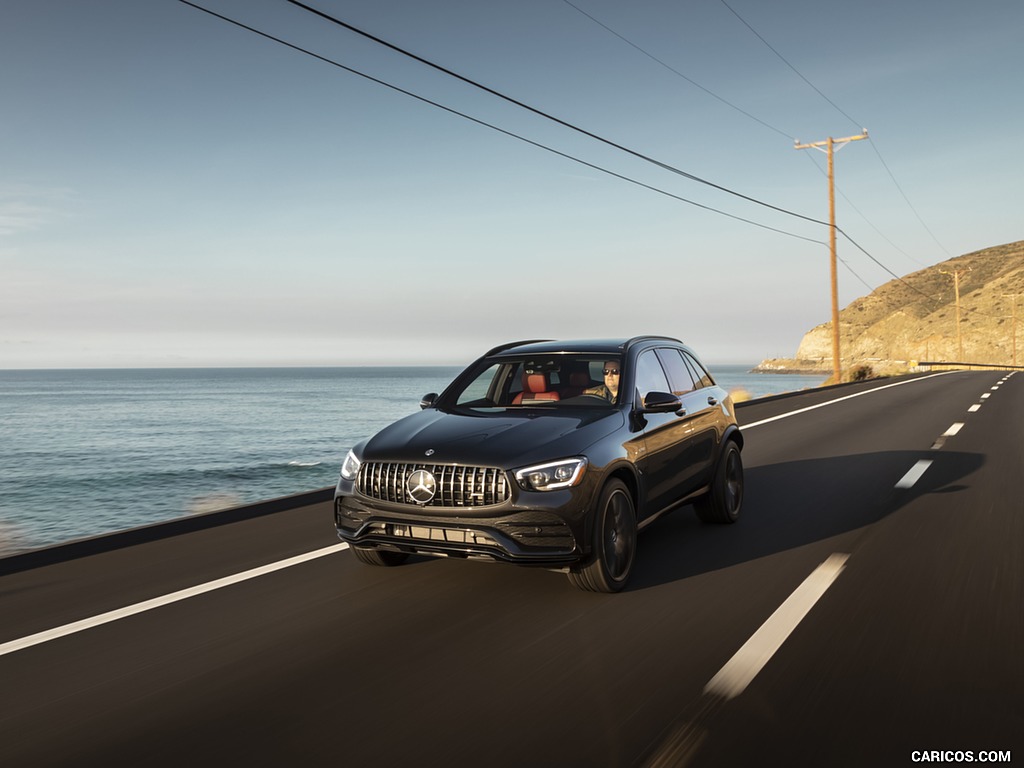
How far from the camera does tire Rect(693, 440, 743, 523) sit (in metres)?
7.07

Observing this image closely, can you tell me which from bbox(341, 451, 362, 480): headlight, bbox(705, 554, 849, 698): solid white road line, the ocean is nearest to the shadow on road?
bbox(705, 554, 849, 698): solid white road line

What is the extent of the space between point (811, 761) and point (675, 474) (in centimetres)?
333

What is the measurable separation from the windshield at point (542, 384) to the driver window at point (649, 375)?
0.20m

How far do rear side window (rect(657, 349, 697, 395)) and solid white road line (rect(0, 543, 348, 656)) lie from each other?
3.03m

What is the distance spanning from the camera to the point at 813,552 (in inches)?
244

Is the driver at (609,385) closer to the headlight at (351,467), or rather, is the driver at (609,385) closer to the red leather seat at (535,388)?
the red leather seat at (535,388)

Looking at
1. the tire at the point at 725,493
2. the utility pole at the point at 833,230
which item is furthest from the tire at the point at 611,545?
the utility pole at the point at 833,230

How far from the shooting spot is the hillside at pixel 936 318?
115 meters

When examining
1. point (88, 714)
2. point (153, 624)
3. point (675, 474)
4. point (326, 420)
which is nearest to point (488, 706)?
Answer: point (88, 714)

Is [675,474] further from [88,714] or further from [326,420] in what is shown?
[326,420]

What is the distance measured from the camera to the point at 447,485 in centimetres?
481

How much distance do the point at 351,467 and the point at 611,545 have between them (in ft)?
5.78

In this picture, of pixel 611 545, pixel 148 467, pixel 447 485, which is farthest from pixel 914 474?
pixel 148 467

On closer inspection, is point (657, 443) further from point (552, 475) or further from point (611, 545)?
point (552, 475)
